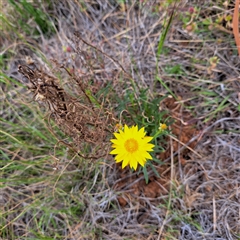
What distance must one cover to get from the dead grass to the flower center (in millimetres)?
401

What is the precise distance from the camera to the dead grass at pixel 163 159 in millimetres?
1654

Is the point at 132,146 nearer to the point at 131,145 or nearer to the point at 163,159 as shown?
the point at 131,145

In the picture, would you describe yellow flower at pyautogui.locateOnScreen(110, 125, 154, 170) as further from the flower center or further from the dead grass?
the dead grass

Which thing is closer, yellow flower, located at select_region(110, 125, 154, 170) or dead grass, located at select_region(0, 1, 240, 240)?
yellow flower, located at select_region(110, 125, 154, 170)

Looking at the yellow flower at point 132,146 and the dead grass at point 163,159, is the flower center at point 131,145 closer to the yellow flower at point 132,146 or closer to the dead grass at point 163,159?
the yellow flower at point 132,146

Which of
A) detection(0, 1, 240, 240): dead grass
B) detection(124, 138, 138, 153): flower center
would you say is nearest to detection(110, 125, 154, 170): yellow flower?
detection(124, 138, 138, 153): flower center

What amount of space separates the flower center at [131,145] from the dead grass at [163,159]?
1.32 ft

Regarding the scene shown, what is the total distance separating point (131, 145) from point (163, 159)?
1.67 ft

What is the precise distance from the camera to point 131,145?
1.28 meters

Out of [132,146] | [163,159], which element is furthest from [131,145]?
[163,159]

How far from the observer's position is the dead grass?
165 cm

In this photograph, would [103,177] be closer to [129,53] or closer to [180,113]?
[180,113]

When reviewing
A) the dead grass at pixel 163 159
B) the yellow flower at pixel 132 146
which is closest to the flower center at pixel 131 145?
the yellow flower at pixel 132 146

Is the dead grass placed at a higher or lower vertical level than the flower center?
lower
